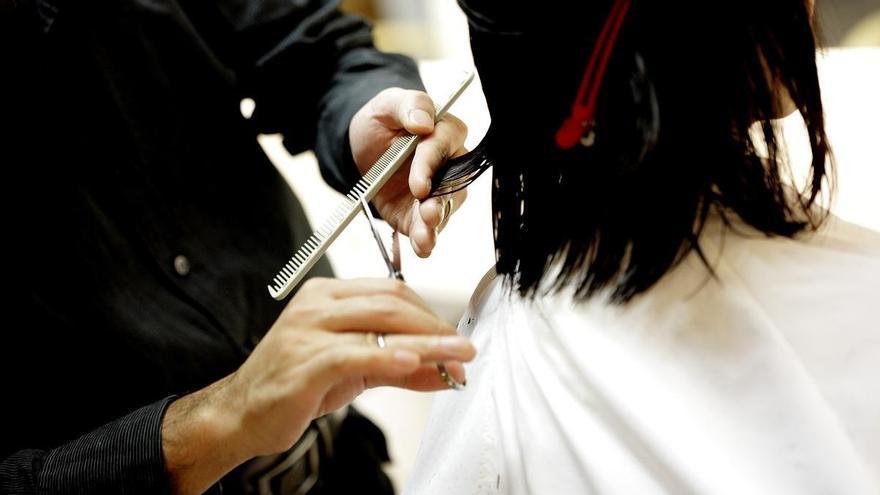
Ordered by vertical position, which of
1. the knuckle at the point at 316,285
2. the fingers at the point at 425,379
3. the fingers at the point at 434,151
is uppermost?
the fingers at the point at 434,151

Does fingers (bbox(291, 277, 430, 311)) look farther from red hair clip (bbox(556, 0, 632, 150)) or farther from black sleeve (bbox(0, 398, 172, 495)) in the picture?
black sleeve (bbox(0, 398, 172, 495))

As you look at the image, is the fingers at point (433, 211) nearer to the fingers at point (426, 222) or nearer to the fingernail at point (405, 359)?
the fingers at point (426, 222)

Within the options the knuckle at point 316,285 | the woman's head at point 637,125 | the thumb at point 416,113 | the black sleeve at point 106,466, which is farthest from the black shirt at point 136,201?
the woman's head at point 637,125

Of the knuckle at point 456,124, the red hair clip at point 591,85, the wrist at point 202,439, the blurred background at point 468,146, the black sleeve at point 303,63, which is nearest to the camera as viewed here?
the red hair clip at point 591,85

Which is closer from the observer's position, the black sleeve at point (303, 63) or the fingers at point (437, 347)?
the fingers at point (437, 347)

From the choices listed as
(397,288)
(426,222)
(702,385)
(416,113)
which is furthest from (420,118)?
(702,385)

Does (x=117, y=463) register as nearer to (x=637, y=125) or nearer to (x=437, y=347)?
(x=437, y=347)

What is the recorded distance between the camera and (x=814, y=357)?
1.81ft

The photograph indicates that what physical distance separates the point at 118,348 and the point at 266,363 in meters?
0.39

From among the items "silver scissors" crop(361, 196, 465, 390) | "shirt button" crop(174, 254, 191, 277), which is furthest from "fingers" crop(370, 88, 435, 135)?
"shirt button" crop(174, 254, 191, 277)

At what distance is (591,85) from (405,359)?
0.79 ft

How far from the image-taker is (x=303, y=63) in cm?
102

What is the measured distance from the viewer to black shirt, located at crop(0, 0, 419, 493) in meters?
0.80

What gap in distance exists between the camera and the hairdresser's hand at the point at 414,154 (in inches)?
27.4
